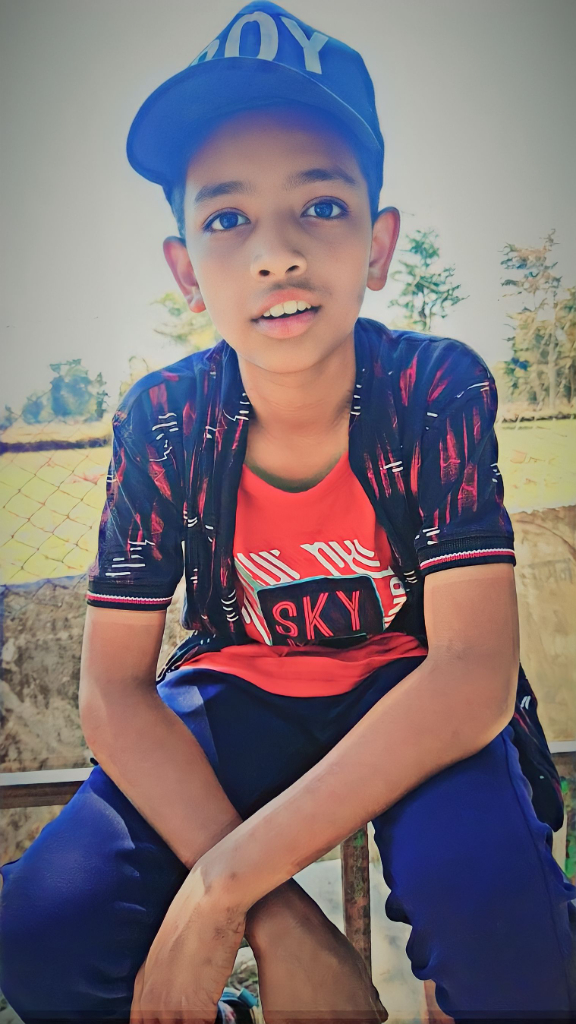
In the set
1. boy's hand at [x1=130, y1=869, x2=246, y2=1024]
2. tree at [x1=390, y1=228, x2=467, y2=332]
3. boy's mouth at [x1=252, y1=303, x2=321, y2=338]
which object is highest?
tree at [x1=390, y1=228, x2=467, y2=332]

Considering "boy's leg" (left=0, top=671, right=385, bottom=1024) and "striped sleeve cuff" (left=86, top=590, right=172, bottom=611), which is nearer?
"boy's leg" (left=0, top=671, right=385, bottom=1024)

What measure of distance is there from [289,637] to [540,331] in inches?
23.2

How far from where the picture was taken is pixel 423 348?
116 centimetres

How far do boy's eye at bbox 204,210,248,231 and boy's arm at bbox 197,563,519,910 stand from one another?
522mm

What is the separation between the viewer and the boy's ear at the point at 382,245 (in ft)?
3.89

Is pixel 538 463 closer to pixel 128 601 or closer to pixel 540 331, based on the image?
pixel 540 331

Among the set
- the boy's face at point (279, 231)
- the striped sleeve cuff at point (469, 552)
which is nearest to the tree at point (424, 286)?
the boy's face at point (279, 231)

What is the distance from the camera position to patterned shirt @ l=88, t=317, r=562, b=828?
108 centimetres

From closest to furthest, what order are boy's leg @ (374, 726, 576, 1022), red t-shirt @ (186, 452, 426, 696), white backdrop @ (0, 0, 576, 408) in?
boy's leg @ (374, 726, 576, 1022), red t-shirt @ (186, 452, 426, 696), white backdrop @ (0, 0, 576, 408)

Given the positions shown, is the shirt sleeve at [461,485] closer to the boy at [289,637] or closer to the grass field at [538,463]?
the boy at [289,637]

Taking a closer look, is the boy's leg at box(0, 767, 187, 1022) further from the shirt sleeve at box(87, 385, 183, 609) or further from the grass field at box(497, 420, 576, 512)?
the grass field at box(497, 420, 576, 512)

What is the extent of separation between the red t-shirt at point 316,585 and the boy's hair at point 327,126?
0.37 metres

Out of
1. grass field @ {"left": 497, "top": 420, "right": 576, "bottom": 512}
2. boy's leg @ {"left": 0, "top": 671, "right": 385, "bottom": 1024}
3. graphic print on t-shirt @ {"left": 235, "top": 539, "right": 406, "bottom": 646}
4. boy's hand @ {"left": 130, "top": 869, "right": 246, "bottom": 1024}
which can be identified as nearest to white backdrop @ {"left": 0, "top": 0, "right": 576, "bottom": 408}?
grass field @ {"left": 497, "top": 420, "right": 576, "bottom": 512}

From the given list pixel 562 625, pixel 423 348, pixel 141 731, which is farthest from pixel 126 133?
pixel 562 625
